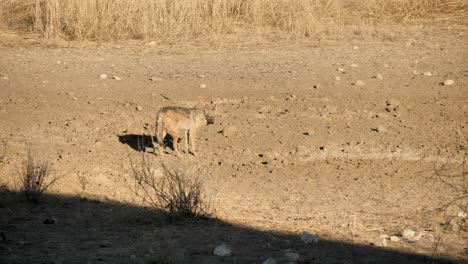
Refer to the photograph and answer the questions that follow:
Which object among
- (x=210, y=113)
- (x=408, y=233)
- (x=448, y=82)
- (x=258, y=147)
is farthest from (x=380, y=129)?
Result: (x=408, y=233)

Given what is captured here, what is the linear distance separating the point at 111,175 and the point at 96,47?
5.58 metres

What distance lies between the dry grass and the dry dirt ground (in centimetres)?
66

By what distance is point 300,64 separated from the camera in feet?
40.5

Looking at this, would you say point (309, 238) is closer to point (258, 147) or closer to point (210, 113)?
point (258, 147)

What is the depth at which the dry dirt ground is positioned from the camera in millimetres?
5988

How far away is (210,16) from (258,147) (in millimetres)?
5558

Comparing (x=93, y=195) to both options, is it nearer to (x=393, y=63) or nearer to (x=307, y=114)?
(x=307, y=114)

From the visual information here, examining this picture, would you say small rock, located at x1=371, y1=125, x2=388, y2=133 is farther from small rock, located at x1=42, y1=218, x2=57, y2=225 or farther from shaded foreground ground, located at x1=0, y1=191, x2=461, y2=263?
small rock, located at x1=42, y1=218, x2=57, y2=225

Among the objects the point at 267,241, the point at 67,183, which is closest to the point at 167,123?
the point at 67,183

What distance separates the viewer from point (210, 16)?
1457 cm

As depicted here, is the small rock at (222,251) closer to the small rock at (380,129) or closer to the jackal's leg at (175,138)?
the jackal's leg at (175,138)

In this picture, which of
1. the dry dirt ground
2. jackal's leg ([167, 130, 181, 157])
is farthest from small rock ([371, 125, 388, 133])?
jackal's leg ([167, 130, 181, 157])

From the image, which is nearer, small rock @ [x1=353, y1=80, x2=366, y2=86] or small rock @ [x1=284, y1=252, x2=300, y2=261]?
small rock @ [x1=284, y1=252, x2=300, y2=261]

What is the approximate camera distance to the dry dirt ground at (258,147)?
5.99 metres
